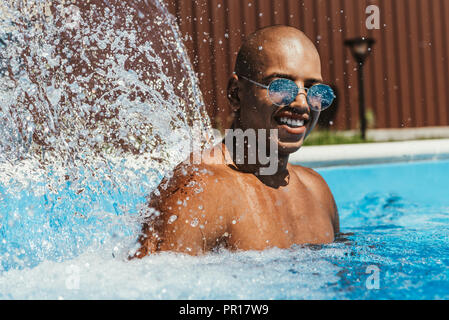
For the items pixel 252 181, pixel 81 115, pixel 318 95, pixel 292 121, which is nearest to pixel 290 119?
pixel 292 121

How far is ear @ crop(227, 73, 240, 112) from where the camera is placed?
6.06 ft

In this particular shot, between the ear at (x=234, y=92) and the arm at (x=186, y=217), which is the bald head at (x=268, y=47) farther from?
the arm at (x=186, y=217)

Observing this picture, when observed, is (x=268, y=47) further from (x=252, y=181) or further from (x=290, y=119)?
(x=252, y=181)

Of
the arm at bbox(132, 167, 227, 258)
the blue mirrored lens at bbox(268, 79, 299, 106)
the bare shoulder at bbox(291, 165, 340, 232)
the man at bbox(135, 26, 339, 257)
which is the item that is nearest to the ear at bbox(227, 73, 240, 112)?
the man at bbox(135, 26, 339, 257)

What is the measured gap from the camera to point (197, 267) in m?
1.61

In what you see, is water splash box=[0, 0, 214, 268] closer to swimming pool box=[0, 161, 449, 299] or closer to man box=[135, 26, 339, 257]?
swimming pool box=[0, 161, 449, 299]

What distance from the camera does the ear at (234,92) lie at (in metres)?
1.85

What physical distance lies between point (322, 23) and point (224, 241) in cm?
645

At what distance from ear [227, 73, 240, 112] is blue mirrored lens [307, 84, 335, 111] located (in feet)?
0.76

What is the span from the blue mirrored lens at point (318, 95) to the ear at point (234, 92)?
23cm

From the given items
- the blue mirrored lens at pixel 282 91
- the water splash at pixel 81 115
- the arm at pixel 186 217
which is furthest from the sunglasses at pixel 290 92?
the water splash at pixel 81 115

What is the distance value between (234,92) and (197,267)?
0.58 meters

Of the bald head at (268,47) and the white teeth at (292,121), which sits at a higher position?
the bald head at (268,47)

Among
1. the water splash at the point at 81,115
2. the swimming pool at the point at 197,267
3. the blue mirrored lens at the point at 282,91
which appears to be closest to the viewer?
the swimming pool at the point at 197,267
